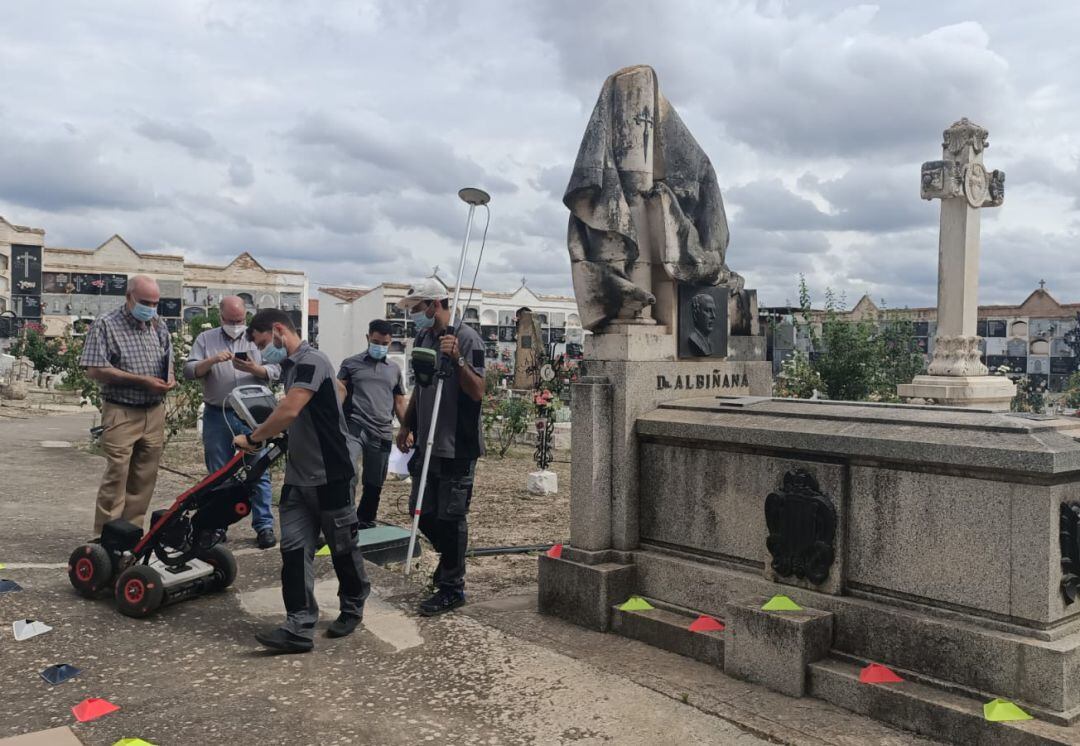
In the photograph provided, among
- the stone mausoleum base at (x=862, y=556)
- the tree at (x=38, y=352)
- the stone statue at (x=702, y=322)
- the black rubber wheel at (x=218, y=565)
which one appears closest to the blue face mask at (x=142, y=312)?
the black rubber wheel at (x=218, y=565)

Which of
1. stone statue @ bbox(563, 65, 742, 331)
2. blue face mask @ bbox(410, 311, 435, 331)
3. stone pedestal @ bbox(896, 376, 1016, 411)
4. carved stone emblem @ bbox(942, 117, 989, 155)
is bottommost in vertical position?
stone pedestal @ bbox(896, 376, 1016, 411)

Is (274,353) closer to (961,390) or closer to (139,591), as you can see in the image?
(139,591)

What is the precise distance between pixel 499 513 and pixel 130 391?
387cm

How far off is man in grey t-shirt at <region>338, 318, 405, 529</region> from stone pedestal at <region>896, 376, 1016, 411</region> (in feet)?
24.7

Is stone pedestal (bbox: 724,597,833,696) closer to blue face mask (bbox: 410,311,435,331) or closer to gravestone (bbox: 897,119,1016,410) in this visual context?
blue face mask (bbox: 410,311,435,331)

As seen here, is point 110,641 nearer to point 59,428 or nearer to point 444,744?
point 444,744

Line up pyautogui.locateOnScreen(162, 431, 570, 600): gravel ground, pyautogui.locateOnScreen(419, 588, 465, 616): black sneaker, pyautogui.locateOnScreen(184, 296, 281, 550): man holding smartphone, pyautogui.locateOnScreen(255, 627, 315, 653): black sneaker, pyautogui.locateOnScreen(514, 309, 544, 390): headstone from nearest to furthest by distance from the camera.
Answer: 1. pyautogui.locateOnScreen(255, 627, 315, 653): black sneaker
2. pyautogui.locateOnScreen(419, 588, 465, 616): black sneaker
3. pyautogui.locateOnScreen(162, 431, 570, 600): gravel ground
4. pyautogui.locateOnScreen(184, 296, 281, 550): man holding smartphone
5. pyautogui.locateOnScreen(514, 309, 544, 390): headstone

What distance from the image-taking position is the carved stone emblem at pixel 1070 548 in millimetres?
3303

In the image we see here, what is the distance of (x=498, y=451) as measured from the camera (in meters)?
13.9

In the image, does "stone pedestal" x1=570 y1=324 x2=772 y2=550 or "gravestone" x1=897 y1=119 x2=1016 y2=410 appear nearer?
"stone pedestal" x1=570 y1=324 x2=772 y2=550

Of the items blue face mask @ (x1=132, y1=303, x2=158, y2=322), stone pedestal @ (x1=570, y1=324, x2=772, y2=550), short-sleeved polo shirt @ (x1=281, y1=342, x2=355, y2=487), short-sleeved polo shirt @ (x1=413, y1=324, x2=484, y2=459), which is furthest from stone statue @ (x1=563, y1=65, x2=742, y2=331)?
blue face mask @ (x1=132, y1=303, x2=158, y2=322)

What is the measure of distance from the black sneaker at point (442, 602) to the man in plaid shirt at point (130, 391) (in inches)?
91.0

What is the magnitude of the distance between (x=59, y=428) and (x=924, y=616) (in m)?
16.4

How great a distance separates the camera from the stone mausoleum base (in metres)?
3.29
